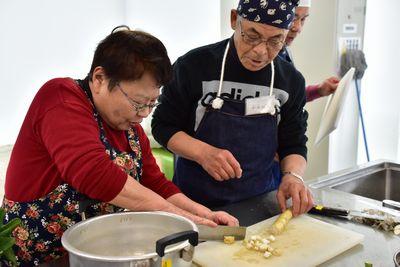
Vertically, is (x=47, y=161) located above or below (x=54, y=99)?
below

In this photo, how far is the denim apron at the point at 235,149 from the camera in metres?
1.32

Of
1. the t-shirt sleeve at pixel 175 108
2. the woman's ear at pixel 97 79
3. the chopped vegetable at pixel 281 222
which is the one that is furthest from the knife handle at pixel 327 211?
the woman's ear at pixel 97 79

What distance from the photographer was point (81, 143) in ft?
2.88

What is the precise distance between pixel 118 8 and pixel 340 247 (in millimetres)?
3416

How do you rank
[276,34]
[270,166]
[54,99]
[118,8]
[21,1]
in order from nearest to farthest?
[54,99], [276,34], [270,166], [21,1], [118,8]

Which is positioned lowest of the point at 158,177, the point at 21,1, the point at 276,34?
the point at 158,177

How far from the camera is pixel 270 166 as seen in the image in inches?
57.5

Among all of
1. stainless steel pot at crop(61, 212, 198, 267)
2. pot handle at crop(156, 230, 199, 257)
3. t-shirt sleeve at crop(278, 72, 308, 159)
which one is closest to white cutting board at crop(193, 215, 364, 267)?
stainless steel pot at crop(61, 212, 198, 267)

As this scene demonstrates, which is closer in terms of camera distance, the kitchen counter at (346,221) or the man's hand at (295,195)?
the kitchen counter at (346,221)

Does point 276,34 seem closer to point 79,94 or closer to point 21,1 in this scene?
point 79,94

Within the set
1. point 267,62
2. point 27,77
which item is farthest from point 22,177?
point 27,77

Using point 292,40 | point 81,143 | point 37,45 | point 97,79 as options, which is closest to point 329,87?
point 292,40

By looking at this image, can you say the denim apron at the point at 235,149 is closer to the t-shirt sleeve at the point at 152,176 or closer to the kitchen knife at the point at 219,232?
the t-shirt sleeve at the point at 152,176

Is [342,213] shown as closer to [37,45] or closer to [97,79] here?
[97,79]
